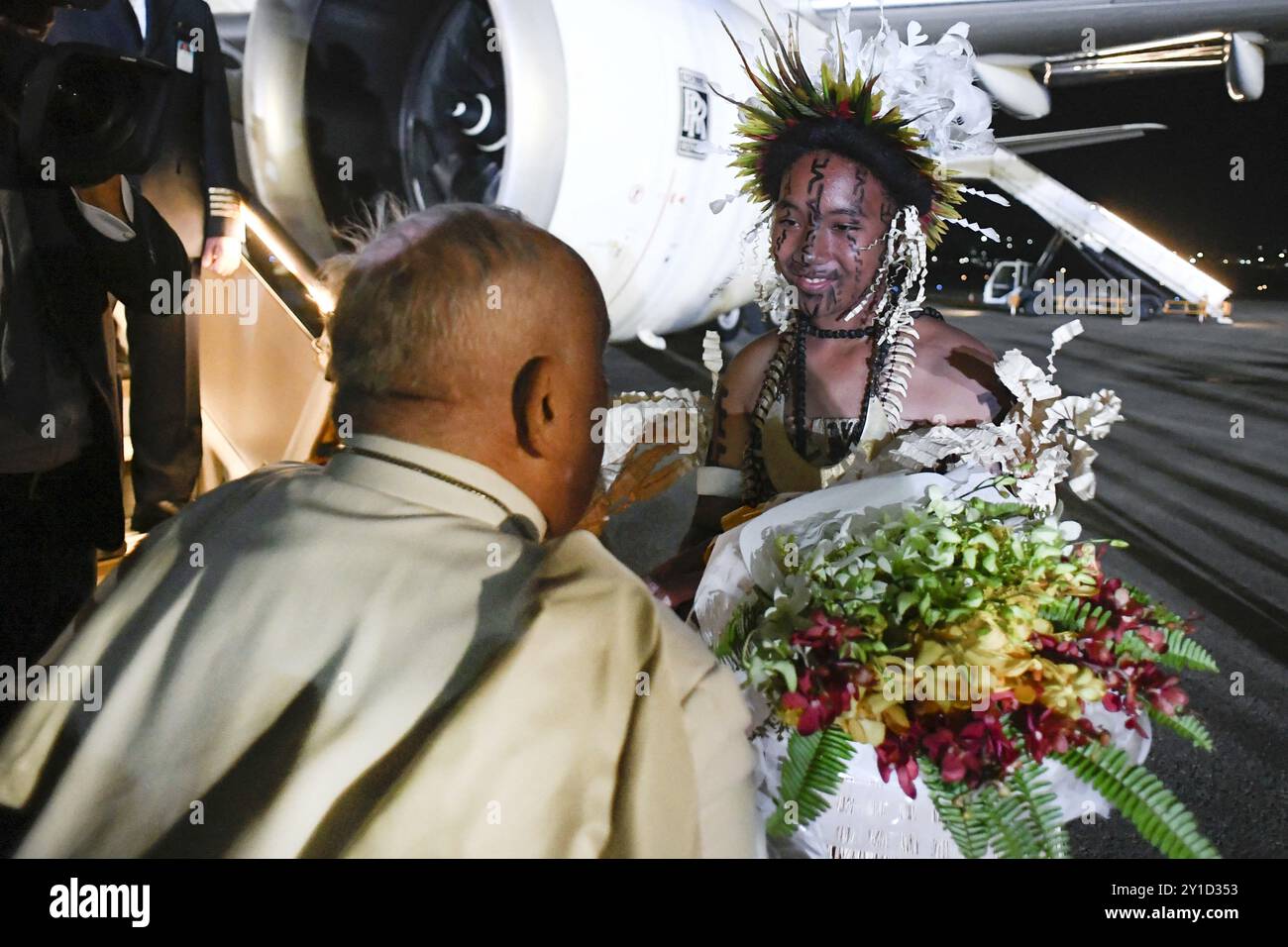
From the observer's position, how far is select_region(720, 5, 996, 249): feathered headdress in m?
1.75

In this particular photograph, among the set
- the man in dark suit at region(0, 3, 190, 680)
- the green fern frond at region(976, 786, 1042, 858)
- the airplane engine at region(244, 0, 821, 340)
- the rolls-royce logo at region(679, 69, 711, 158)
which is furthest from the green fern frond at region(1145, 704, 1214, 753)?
the rolls-royce logo at region(679, 69, 711, 158)

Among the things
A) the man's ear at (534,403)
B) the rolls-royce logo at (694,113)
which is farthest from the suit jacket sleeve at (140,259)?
the rolls-royce logo at (694,113)

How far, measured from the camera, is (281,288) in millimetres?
2740

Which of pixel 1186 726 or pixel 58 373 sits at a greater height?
pixel 58 373

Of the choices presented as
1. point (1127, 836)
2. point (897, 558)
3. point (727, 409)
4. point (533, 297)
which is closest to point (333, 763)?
point (533, 297)

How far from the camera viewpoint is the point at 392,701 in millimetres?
912

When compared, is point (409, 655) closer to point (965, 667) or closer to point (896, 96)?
point (965, 667)

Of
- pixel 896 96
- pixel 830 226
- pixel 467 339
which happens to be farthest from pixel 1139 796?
pixel 896 96

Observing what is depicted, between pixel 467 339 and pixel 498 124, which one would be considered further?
pixel 498 124

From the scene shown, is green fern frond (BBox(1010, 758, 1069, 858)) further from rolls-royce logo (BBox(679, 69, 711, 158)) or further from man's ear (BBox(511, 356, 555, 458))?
rolls-royce logo (BBox(679, 69, 711, 158))

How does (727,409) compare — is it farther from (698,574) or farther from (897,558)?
(897,558)

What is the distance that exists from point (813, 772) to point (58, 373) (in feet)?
5.86

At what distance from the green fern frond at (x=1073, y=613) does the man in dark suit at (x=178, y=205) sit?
2.12m
